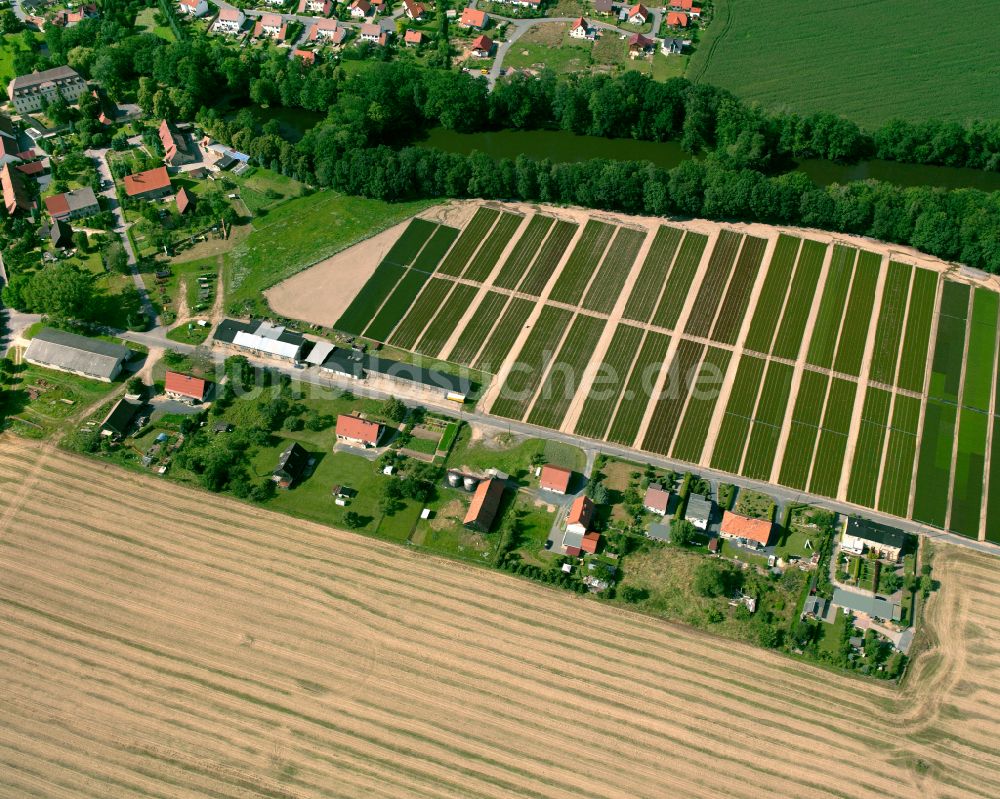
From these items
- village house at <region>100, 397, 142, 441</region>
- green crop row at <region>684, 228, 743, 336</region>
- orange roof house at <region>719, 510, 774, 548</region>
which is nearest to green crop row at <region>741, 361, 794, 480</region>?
orange roof house at <region>719, 510, 774, 548</region>

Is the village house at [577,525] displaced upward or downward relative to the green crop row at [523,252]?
downward

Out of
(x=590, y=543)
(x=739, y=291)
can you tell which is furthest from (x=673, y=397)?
(x=590, y=543)

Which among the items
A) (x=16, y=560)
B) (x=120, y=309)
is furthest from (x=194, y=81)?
(x=16, y=560)

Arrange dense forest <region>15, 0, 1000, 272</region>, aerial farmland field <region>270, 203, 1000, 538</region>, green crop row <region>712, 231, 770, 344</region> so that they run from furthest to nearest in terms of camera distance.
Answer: dense forest <region>15, 0, 1000, 272</region> < green crop row <region>712, 231, 770, 344</region> < aerial farmland field <region>270, 203, 1000, 538</region>

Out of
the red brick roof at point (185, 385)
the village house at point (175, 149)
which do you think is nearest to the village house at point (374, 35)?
the village house at point (175, 149)

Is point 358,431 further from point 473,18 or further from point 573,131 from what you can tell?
point 473,18

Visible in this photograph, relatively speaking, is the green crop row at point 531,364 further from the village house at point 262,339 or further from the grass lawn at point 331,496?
the village house at point 262,339

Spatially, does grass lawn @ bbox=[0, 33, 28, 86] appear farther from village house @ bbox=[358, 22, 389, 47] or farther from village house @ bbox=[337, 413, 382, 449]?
village house @ bbox=[337, 413, 382, 449]

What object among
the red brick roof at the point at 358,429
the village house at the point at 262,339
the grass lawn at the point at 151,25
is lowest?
the red brick roof at the point at 358,429
